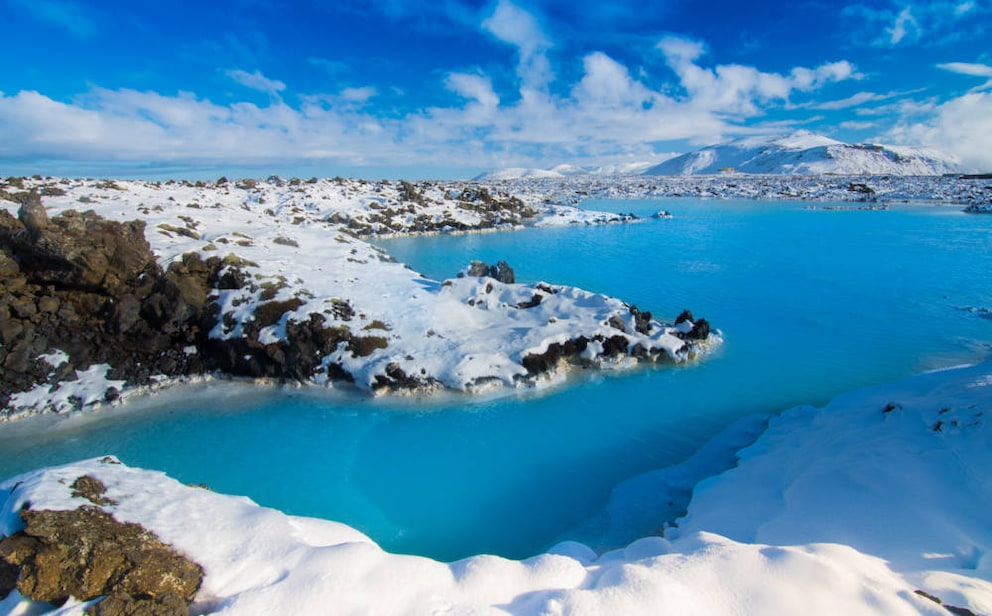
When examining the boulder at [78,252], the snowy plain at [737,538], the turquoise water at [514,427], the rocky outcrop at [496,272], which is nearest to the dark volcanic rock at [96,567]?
the snowy plain at [737,538]

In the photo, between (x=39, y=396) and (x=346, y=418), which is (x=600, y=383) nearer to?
(x=346, y=418)

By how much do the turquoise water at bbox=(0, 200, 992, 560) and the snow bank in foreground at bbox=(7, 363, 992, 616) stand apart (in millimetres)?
1848

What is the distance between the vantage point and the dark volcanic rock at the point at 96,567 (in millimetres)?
4652

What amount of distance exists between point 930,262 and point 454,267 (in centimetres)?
2776

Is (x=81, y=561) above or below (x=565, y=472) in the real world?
above

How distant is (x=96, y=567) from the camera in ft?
16.0

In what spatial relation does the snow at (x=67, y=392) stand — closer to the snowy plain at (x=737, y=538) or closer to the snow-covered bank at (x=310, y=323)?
the snow-covered bank at (x=310, y=323)

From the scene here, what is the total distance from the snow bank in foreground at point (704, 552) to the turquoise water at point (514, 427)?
72.8 inches

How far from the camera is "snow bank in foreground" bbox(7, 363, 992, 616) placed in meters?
4.78

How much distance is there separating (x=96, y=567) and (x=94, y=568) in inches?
0.7

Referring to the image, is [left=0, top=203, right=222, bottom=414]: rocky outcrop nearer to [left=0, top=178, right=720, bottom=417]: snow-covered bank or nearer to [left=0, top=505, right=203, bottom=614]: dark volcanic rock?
[left=0, top=178, right=720, bottom=417]: snow-covered bank

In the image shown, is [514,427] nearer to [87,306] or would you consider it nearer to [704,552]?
[704,552]

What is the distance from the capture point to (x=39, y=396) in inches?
498

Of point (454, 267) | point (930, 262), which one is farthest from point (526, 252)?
point (930, 262)
